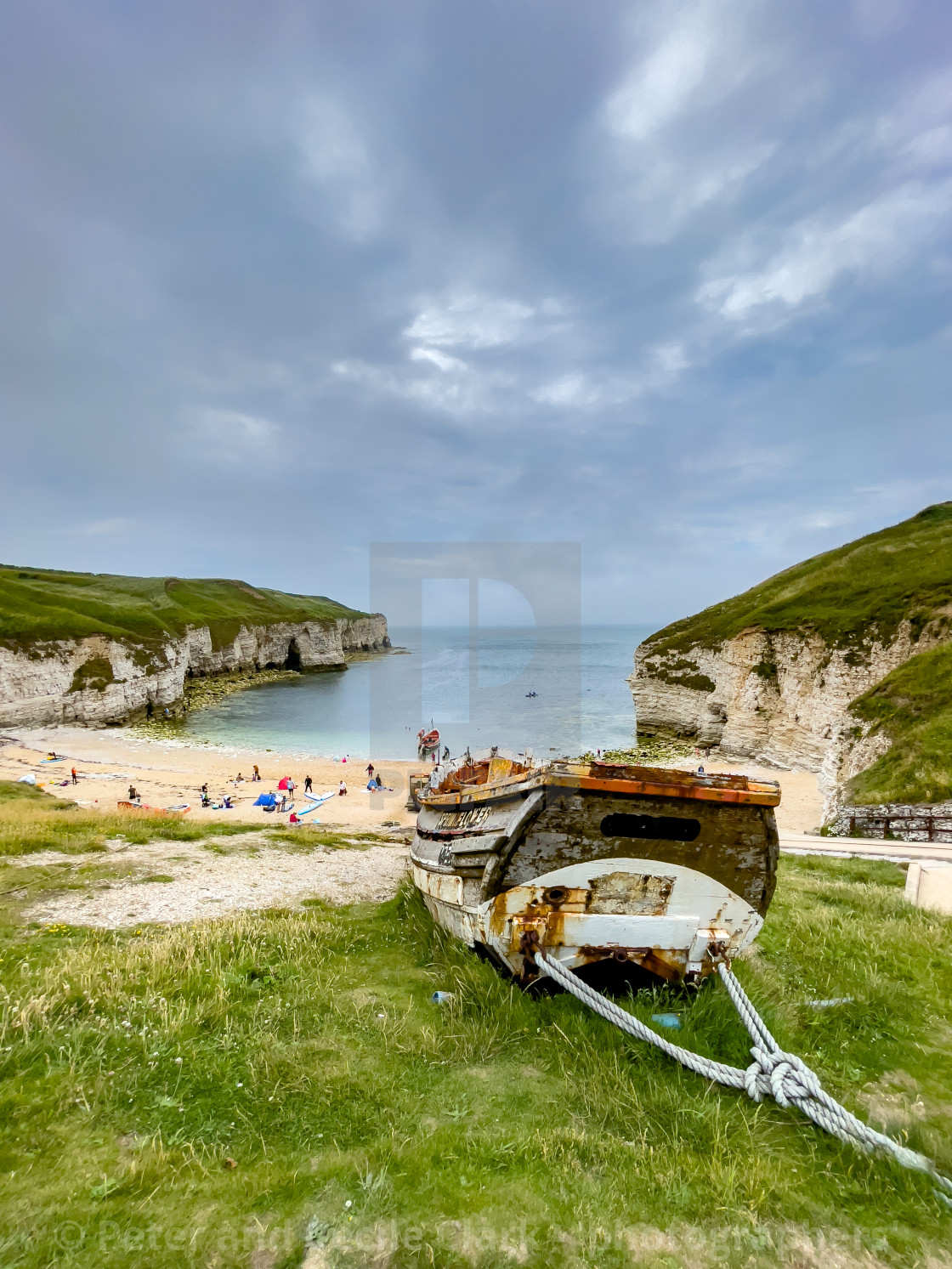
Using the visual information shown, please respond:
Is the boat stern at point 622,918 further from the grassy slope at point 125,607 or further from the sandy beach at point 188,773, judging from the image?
the grassy slope at point 125,607

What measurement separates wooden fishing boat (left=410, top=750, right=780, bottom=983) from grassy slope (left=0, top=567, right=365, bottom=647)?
208 ft

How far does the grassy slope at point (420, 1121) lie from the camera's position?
3258 millimetres

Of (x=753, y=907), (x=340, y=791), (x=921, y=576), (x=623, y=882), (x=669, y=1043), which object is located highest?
A: (x=921, y=576)

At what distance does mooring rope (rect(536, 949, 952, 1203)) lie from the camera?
12.7 ft

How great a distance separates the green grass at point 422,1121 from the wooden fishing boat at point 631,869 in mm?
533

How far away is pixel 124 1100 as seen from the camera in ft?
14.0

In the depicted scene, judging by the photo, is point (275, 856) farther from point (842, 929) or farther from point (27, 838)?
point (842, 929)

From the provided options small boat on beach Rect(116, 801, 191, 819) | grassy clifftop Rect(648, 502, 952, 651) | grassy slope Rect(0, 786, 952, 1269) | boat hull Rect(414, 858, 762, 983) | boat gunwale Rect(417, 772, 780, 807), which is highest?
grassy clifftop Rect(648, 502, 952, 651)

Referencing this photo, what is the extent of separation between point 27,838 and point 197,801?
63.2ft

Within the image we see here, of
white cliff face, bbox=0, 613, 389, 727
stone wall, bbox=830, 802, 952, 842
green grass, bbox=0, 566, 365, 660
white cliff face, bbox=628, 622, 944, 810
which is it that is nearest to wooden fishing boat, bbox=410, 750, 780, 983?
stone wall, bbox=830, 802, 952, 842

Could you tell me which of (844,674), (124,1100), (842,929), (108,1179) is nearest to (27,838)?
(124,1100)

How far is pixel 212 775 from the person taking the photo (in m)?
39.7

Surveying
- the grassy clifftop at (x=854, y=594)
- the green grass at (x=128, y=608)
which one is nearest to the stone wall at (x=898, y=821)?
the grassy clifftop at (x=854, y=594)

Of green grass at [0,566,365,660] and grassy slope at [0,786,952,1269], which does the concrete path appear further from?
green grass at [0,566,365,660]
